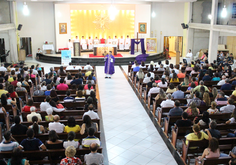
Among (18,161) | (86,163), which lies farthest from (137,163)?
(18,161)

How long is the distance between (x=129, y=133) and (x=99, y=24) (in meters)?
16.8

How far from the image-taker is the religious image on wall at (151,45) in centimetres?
2158

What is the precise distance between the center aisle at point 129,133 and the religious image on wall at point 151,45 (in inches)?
402

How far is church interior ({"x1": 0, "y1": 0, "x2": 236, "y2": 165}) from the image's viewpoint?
18.4 ft

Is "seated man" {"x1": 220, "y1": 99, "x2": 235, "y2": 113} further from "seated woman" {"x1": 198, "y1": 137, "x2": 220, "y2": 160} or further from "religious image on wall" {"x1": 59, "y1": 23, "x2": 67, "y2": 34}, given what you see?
"religious image on wall" {"x1": 59, "y1": 23, "x2": 67, "y2": 34}

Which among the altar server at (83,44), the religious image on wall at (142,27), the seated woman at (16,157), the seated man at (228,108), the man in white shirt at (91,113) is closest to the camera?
the seated woman at (16,157)

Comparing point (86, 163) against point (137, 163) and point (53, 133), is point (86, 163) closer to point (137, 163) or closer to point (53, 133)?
point (53, 133)

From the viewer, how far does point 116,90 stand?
489 inches

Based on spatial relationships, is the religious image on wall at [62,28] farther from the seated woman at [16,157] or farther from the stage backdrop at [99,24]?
the seated woman at [16,157]

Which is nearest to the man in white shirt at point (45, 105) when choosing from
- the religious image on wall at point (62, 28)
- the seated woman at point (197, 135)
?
the seated woman at point (197, 135)

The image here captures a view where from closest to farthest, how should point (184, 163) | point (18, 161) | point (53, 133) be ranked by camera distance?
point (18, 161) → point (53, 133) → point (184, 163)

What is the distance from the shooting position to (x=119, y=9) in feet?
77.0

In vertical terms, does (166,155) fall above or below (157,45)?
below

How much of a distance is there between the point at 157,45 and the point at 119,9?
4653mm
